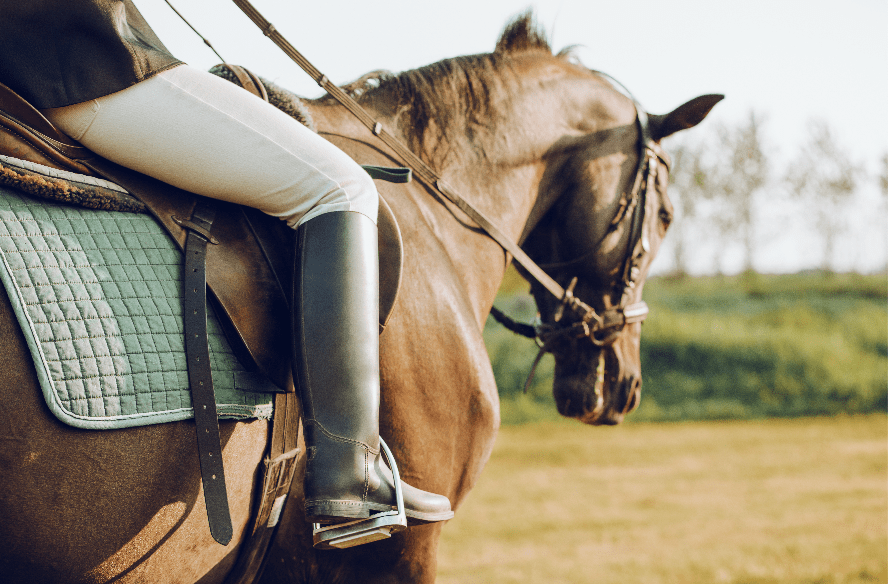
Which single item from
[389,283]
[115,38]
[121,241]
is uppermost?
[115,38]

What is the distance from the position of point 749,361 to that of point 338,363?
51.1 feet

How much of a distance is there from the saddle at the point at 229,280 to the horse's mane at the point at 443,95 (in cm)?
79

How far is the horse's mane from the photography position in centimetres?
259

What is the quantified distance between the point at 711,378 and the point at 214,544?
1518cm

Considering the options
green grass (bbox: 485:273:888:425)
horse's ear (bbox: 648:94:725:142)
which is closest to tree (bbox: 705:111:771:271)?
green grass (bbox: 485:273:888:425)

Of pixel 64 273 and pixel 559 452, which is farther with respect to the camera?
pixel 559 452

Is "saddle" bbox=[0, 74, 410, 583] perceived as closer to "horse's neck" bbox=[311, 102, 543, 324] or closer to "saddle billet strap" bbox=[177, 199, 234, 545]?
"saddle billet strap" bbox=[177, 199, 234, 545]

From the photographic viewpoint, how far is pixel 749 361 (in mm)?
15508

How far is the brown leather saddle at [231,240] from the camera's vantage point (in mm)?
1604

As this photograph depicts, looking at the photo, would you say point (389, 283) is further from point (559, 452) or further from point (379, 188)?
point (559, 452)

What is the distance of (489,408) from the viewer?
7.37ft

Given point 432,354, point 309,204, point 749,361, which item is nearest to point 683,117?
point 432,354

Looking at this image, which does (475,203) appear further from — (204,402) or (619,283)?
(204,402)

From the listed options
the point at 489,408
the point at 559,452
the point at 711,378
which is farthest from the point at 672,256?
the point at 489,408
